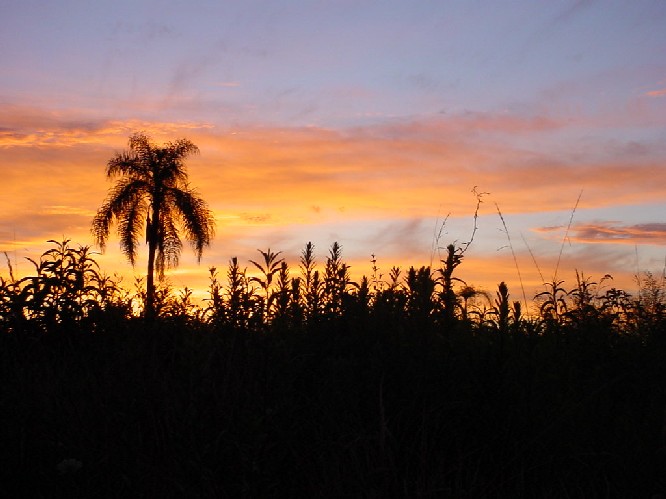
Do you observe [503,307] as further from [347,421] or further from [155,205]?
[155,205]

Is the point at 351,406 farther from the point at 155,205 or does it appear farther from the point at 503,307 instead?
the point at 155,205

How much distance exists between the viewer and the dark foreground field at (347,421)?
4.26 metres

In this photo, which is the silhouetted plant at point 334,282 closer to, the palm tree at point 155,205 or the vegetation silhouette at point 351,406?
the vegetation silhouette at point 351,406

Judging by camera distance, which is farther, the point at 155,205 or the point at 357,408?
the point at 155,205

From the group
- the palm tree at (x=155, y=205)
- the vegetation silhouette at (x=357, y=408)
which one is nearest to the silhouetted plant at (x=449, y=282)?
the vegetation silhouette at (x=357, y=408)

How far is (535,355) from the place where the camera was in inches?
203

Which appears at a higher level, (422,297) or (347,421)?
(422,297)

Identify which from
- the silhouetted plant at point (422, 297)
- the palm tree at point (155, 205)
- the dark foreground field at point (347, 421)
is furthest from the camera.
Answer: the palm tree at point (155, 205)

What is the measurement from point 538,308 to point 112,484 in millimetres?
4608

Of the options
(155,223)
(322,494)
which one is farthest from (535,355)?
(155,223)

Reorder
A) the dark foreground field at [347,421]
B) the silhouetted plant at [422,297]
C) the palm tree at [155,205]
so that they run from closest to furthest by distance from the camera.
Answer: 1. the dark foreground field at [347,421]
2. the silhouetted plant at [422,297]
3. the palm tree at [155,205]

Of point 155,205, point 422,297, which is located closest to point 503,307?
point 422,297

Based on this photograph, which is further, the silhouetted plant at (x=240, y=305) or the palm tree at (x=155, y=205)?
the palm tree at (x=155, y=205)

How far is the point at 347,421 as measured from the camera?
184 inches
